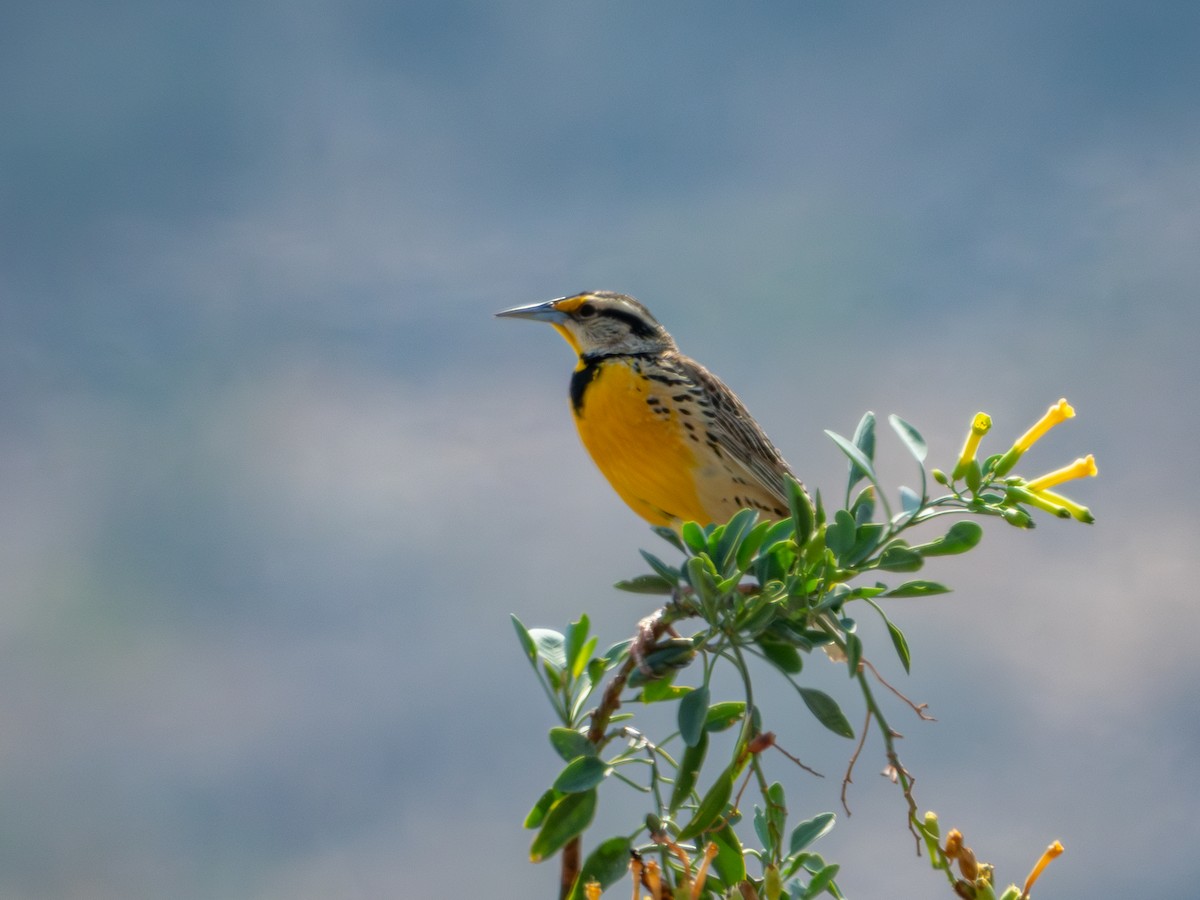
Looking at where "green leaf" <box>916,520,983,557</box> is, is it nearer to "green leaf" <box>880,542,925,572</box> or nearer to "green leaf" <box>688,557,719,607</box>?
"green leaf" <box>880,542,925,572</box>

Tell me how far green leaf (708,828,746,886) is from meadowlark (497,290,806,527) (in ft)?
4.26

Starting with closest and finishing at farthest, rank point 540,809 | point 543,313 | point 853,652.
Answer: point 853,652, point 540,809, point 543,313

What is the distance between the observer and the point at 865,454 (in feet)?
4.48

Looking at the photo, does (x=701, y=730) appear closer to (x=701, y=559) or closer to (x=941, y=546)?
(x=701, y=559)

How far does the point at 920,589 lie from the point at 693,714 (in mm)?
269

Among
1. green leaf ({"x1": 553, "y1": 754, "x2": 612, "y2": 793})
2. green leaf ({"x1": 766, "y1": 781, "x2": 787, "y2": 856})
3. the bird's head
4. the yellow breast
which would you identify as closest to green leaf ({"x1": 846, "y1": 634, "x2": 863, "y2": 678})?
green leaf ({"x1": 766, "y1": 781, "x2": 787, "y2": 856})

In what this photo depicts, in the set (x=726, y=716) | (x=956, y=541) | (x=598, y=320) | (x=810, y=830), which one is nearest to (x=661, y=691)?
(x=726, y=716)

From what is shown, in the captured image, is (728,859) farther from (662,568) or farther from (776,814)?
(662,568)

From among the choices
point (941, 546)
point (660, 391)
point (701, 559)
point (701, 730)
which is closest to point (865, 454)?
point (941, 546)

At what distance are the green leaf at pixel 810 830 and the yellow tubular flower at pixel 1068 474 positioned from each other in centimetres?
49

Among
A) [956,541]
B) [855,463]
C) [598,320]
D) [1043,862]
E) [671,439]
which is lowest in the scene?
[1043,862]

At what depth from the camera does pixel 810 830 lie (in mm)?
1453

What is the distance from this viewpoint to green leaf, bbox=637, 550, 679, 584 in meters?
1.30

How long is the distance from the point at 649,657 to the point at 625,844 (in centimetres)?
20
